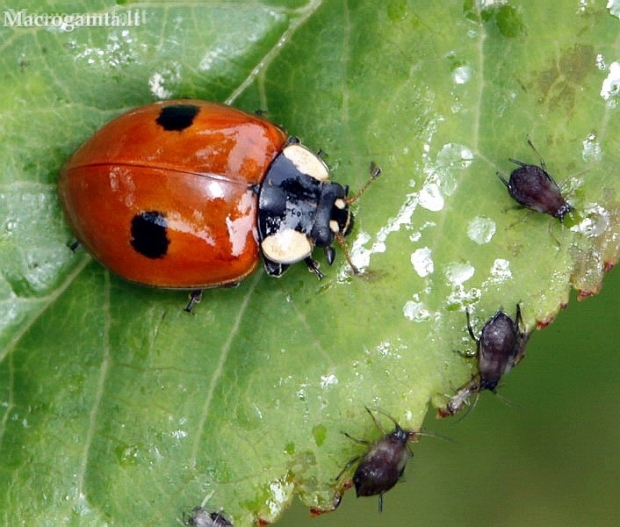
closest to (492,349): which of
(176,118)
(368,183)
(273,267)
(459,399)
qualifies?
(459,399)

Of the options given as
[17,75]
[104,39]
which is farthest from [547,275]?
[17,75]

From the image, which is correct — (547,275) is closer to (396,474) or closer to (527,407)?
(396,474)

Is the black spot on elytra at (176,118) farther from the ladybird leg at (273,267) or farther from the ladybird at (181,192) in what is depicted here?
the ladybird leg at (273,267)

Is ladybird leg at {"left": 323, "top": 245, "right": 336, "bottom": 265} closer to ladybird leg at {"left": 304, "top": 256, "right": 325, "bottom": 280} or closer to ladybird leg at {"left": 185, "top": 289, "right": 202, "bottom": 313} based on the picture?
ladybird leg at {"left": 304, "top": 256, "right": 325, "bottom": 280}

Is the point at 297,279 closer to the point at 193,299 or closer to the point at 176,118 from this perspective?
the point at 193,299
